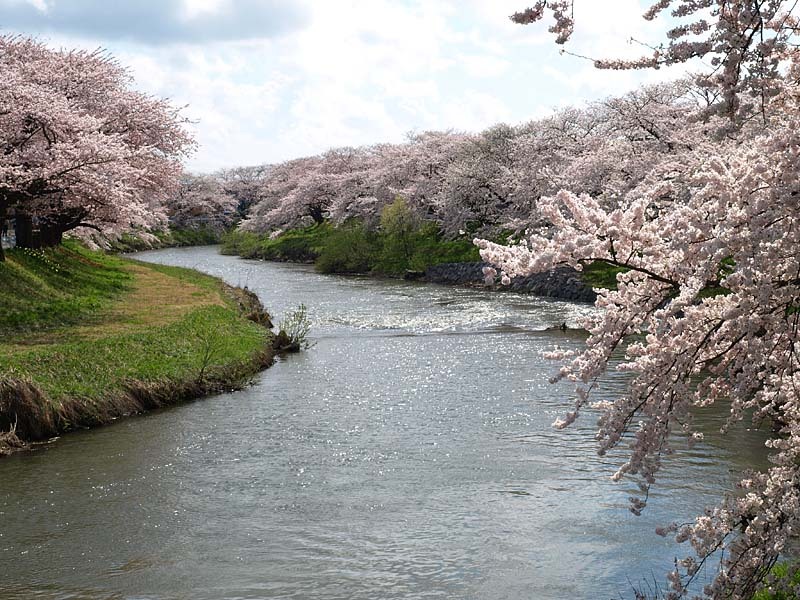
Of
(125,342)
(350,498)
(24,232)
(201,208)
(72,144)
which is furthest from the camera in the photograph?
(201,208)

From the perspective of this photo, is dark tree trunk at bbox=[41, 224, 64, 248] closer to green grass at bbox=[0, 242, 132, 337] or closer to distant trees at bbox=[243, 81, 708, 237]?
green grass at bbox=[0, 242, 132, 337]

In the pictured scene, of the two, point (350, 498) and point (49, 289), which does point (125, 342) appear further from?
point (350, 498)

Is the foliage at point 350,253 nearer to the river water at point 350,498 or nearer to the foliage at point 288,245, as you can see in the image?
the foliage at point 288,245

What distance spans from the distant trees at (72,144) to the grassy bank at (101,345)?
186 cm

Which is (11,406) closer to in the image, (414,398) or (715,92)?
(414,398)

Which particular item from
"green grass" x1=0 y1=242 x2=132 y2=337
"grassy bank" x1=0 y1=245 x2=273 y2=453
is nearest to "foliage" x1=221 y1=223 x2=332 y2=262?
"green grass" x1=0 y1=242 x2=132 y2=337

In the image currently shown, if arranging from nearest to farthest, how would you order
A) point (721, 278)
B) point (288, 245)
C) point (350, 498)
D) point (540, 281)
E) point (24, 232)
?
1. point (721, 278)
2. point (350, 498)
3. point (24, 232)
4. point (540, 281)
5. point (288, 245)

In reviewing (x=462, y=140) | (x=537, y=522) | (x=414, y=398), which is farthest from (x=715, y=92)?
(x=462, y=140)

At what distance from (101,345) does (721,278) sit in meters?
13.5

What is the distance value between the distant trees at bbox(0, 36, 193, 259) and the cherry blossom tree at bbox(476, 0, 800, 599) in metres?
15.2

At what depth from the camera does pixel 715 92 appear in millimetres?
5395

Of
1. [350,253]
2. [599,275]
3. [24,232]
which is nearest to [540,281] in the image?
[599,275]

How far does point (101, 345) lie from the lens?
16.4 m

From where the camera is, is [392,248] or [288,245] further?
[288,245]
